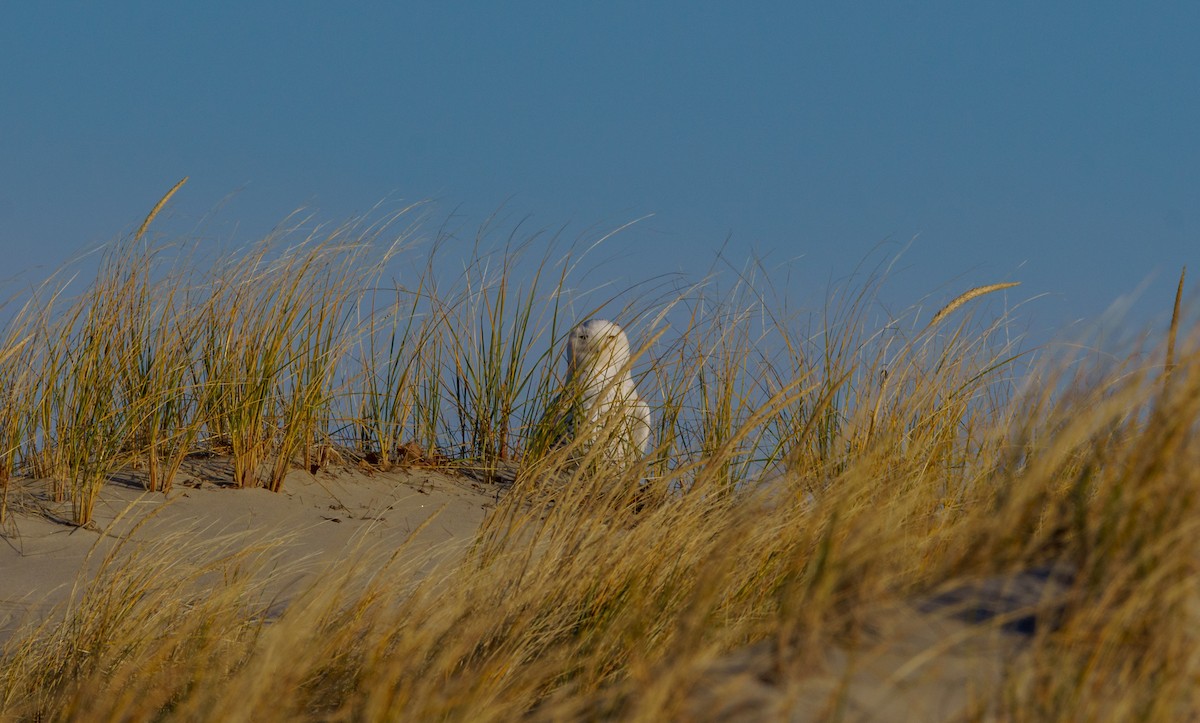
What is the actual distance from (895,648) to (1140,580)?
12.3 inches

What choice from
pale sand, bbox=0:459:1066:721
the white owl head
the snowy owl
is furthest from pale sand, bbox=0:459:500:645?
the white owl head

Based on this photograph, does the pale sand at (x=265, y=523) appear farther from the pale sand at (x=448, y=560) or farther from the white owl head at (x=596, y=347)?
the white owl head at (x=596, y=347)

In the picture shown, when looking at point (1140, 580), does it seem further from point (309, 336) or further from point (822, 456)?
point (309, 336)

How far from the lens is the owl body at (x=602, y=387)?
14.8ft

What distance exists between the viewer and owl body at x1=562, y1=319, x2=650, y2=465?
14.8 ft

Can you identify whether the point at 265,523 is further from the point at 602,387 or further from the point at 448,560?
the point at 602,387

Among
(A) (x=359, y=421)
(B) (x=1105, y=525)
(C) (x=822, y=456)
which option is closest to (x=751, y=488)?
(C) (x=822, y=456)

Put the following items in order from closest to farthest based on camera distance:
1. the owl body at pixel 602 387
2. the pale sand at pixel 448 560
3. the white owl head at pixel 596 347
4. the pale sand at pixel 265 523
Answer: the pale sand at pixel 448 560
the pale sand at pixel 265 523
the owl body at pixel 602 387
the white owl head at pixel 596 347

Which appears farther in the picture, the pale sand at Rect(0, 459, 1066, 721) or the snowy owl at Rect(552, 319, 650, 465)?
the snowy owl at Rect(552, 319, 650, 465)

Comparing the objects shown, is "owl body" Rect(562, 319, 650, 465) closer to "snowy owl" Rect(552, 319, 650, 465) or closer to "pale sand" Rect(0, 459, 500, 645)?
"snowy owl" Rect(552, 319, 650, 465)

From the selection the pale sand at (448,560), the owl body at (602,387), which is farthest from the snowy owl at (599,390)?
the pale sand at (448,560)

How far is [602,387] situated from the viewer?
477 cm

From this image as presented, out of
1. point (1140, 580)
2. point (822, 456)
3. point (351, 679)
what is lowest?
point (351, 679)

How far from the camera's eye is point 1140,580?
1476mm
